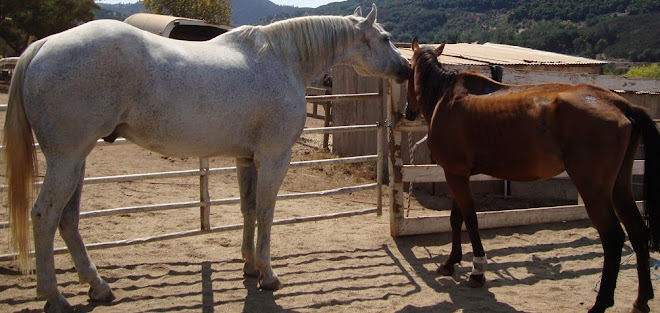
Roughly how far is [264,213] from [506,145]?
179cm

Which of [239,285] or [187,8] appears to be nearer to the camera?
[239,285]

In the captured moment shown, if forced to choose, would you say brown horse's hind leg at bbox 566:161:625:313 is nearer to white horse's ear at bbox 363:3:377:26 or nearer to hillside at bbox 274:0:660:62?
white horse's ear at bbox 363:3:377:26

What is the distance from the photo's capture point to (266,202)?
4203mm

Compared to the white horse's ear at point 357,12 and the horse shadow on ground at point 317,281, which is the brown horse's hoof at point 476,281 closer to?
the horse shadow on ground at point 317,281

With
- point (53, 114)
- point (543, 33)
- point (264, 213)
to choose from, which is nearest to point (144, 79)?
point (53, 114)

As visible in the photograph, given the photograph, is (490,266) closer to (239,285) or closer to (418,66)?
(418,66)

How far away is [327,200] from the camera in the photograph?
758 centimetres

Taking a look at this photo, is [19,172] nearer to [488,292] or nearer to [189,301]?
[189,301]

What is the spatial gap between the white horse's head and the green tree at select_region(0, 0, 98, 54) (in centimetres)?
2218

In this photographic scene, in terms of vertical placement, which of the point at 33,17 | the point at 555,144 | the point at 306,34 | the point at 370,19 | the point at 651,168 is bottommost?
the point at 651,168

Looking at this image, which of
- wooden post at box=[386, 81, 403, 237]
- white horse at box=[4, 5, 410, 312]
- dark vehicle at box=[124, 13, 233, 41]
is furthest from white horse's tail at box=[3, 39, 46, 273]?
dark vehicle at box=[124, 13, 233, 41]

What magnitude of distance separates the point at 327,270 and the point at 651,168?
2.50 metres

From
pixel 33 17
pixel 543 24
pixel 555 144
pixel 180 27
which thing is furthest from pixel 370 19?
pixel 543 24

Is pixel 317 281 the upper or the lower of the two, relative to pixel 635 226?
lower
